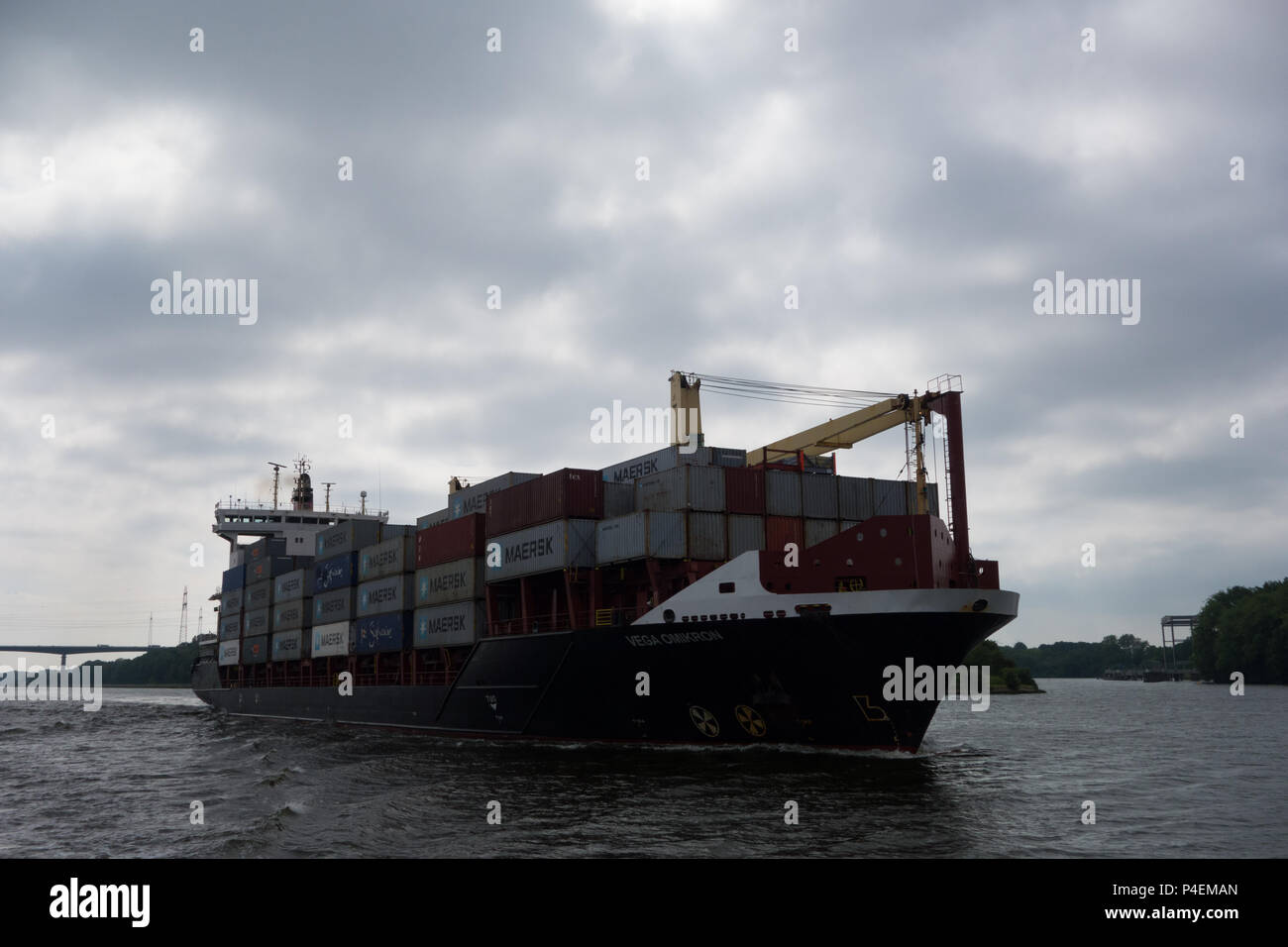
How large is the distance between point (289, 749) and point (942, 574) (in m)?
28.6

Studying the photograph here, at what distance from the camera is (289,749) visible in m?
38.3

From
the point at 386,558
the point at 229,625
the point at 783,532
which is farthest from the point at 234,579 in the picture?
A: the point at 783,532

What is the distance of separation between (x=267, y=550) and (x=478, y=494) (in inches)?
1212

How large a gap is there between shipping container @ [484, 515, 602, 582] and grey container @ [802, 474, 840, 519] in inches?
315

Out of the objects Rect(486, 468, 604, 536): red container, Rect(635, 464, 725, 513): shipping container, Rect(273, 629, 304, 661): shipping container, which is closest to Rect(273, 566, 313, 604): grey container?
Rect(273, 629, 304, 661): shipping container

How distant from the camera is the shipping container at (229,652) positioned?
217ft

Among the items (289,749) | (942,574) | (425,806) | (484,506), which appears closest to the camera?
(425,806)

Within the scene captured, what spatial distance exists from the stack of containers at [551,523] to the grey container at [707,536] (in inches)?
174

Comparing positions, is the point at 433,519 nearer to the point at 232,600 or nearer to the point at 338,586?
the point at 338,586

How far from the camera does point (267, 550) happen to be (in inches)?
2564

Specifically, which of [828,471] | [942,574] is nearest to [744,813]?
[942,574]

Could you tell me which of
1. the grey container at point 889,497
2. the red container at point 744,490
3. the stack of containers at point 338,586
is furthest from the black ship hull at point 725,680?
the stack of containers at point 338,586

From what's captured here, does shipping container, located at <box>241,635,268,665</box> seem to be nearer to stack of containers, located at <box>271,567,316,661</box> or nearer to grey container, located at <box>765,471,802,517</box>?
stack of containers, located at <box>271,567,316,661</box>
